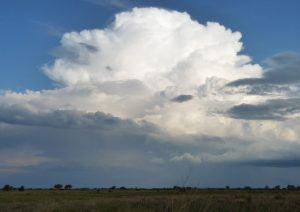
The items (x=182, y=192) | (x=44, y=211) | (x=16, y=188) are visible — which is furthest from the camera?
(x=16, y=188)

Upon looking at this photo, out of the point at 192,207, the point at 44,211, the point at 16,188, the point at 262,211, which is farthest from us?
the point at 16,188

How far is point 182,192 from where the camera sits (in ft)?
41.0

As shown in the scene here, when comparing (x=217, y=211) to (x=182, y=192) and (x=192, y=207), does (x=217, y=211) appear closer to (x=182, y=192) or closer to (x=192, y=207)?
(x=192, y=207)

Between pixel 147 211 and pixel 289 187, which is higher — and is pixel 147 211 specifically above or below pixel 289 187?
below

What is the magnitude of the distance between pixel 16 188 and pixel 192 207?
4410 inches

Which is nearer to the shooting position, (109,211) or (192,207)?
(192,207)

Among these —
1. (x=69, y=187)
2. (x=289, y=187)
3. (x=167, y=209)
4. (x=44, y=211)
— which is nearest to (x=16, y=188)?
(x=69, y=187)

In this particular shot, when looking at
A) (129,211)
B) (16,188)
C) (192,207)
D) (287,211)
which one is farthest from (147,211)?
(16,188)

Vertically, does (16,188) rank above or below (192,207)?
above

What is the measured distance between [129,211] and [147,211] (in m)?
A: 0.57

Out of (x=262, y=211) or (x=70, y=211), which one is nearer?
(x=262, y=211)

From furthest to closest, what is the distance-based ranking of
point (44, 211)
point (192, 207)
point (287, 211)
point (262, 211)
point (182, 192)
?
point (44, 211)
point (287, 211)
point (262, 211)
point (192, 207)
point (182, 192)

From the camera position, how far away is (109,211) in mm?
17422

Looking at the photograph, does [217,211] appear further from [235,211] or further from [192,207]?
[192,207]
